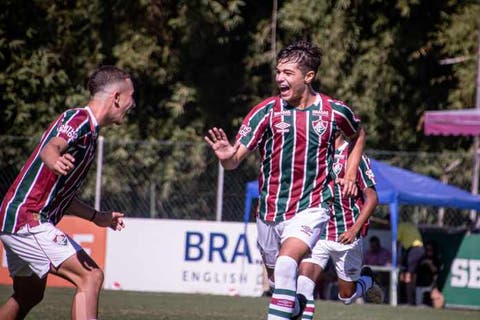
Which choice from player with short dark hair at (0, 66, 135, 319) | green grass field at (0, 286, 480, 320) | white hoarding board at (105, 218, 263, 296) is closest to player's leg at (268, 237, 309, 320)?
player with short dark hair at (0, 66, 135, 319)

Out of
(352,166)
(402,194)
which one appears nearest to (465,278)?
(402,194)

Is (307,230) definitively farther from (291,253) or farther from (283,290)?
(283,290)

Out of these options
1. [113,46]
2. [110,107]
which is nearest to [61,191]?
[110,107]

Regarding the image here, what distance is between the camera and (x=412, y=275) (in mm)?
18438

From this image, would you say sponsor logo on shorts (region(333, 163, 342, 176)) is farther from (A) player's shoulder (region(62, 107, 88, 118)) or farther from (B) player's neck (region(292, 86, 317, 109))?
(A) player's shoulder (region(62, 107, 88, 118))

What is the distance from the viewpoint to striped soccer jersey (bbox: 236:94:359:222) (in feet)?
27.8

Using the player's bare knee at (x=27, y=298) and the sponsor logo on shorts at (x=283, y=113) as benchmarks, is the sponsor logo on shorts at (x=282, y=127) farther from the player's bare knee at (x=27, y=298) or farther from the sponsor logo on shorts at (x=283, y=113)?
the player's bare knee at (x=27, y=298)

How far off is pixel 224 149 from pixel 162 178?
10.7 m

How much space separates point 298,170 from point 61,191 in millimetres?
1940

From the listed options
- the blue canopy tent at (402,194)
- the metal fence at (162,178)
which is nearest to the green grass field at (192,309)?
the blue canopy tent at (402,194)

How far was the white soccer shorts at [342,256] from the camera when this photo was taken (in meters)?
10.1

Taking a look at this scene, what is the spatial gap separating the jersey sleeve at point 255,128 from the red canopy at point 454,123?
11070mm

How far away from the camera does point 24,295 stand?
24.8ft

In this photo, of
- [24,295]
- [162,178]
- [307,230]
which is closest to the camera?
[24,295]
